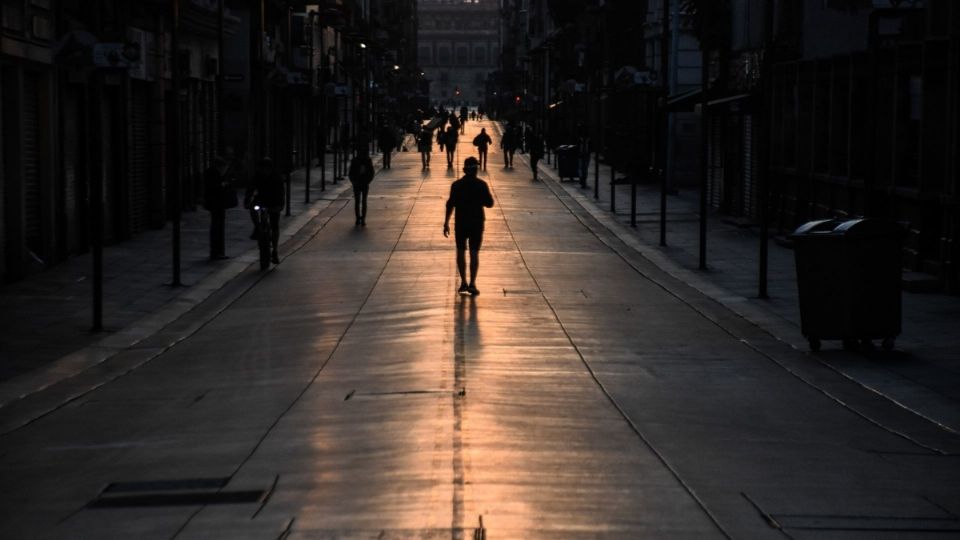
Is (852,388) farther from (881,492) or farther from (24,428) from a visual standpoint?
(24,428)

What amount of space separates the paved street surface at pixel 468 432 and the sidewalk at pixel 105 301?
1.22ft

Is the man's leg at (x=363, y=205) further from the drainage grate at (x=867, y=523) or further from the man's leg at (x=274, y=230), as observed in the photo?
the drainage grate at (x=867, y=523)

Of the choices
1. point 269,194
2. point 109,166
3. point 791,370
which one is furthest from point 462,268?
point 109,166

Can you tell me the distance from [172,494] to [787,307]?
14.2 meters

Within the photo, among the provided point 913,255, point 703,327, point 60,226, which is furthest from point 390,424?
point 60,226

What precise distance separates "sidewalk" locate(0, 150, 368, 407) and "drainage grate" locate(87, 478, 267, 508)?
4.83 metres

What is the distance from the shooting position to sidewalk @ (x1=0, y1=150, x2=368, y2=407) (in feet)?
60.6

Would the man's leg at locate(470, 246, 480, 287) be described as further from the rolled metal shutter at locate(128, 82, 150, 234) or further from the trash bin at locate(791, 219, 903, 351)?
the rolled metal shutter at locate(128, 82, 150, 234)

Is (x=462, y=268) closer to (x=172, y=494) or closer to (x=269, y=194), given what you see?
(x=269, y=194)

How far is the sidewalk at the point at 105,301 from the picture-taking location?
18469 millimetres

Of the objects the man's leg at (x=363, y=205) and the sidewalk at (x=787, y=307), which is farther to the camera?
the man's leg at (x=363, y=205)

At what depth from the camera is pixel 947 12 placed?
27.8m

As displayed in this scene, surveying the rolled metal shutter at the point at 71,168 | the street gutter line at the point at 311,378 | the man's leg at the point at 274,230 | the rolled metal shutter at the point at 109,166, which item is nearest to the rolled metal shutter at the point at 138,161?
the rolled metal shutter at the point at 109,166

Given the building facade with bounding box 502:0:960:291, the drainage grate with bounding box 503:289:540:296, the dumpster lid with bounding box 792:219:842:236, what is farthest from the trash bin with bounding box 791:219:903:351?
the drainage grate with bounding box 503:289:540:296
